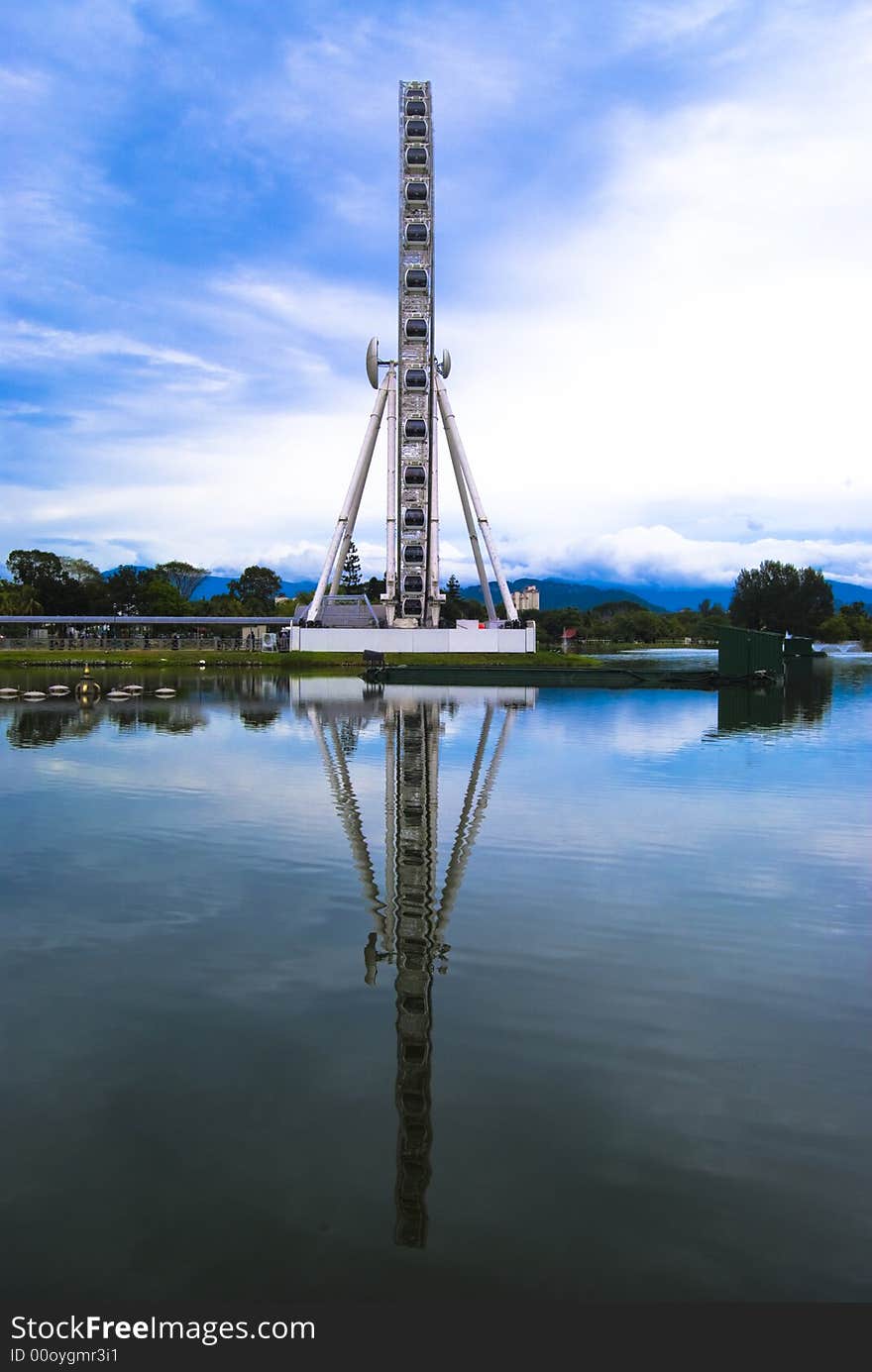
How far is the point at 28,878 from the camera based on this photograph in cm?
1488

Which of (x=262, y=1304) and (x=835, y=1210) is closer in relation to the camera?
(x=262, y=1304)

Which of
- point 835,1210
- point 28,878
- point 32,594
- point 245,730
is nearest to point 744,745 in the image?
point 245,730

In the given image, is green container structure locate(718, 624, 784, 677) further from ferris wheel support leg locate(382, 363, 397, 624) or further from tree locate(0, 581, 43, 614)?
tree locate(0, 581, 43, 614)

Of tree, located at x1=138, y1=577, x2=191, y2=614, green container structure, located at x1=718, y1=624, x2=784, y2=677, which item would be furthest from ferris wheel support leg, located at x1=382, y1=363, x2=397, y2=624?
tree, located at x1=138, y1=577, x2=191, y2=614

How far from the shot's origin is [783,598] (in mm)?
177500

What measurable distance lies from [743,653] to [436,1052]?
70484 millimetres

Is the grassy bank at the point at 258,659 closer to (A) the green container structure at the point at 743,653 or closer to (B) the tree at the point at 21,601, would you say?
(A) the green container structure at the point at 743,653

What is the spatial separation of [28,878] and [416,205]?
11131 cm

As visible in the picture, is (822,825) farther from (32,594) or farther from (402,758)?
(32,594)

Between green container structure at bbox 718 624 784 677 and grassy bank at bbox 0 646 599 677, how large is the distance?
21.5m

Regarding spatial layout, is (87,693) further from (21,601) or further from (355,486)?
(21,601)

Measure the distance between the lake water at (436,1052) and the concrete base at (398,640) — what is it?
283 feet

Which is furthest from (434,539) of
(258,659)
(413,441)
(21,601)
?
(21,601)

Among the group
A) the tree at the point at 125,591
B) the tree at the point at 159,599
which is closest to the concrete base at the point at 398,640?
the tree at the point at 159,599
